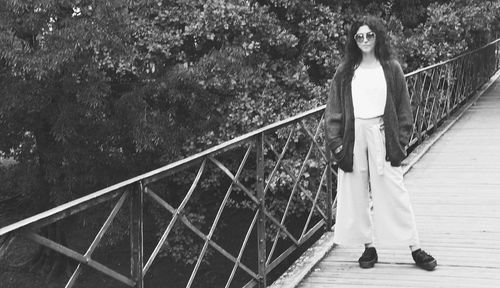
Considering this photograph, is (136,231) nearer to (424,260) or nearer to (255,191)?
(424,260)

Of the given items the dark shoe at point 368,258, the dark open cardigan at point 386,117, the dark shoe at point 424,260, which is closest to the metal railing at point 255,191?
the dark open cardigan at point 386,117

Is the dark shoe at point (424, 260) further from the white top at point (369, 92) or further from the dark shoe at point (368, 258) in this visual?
the white top at point (369, 92)

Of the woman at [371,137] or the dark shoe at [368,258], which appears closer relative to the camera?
the woman at [371,137]

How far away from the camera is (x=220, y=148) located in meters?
3.46

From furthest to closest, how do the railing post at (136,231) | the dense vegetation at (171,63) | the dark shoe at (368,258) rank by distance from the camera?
1. the dense vegetation at (171,63)
2. the dark shoe at (368,258)
3. the railing post at (136,231)

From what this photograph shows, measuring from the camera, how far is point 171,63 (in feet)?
32.8

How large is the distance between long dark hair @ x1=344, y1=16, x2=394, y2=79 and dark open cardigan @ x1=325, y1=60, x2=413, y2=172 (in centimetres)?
4

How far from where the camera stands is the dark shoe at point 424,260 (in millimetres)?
4043

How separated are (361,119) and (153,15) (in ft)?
22.7

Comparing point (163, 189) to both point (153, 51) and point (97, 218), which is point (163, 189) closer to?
point (97, 218)

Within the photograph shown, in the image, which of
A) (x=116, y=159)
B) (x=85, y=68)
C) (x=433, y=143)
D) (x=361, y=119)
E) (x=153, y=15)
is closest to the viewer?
(x=361, y=119)

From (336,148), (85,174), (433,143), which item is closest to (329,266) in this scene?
(336,148)

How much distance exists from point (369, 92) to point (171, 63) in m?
6.54

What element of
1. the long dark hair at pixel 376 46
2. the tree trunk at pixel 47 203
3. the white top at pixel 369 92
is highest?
the long dark hair at pixel 376 46
